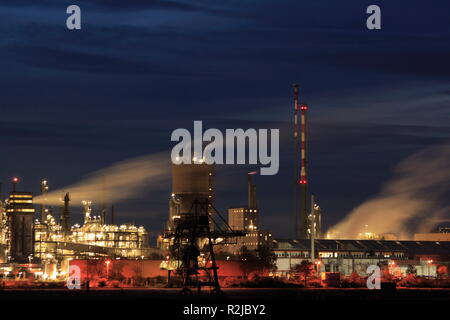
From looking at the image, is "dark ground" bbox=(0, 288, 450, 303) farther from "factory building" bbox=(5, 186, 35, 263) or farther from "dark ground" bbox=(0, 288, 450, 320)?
"factory building" bbox=(5, 186, 35, 263)

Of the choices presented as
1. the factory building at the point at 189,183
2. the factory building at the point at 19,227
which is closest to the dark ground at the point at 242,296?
the factory building at the point at 189,183

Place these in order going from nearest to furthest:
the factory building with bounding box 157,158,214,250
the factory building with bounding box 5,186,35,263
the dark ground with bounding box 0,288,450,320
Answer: the dark ground with bounding box 0,288,450,320, the factory building with bounding box 157,158,214,250, the factory building with bounding box 5,186,35,263

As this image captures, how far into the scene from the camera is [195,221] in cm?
10131

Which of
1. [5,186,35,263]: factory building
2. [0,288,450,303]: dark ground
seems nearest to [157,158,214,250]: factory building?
[5,186,35,263]: factory building
